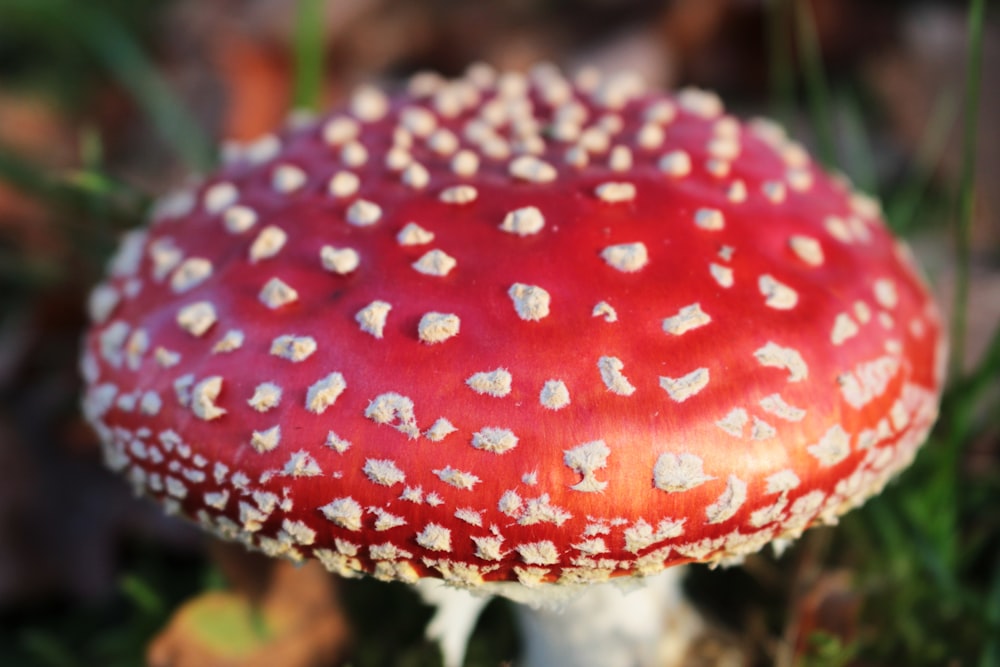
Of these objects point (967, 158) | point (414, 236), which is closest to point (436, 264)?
point (414, 236)

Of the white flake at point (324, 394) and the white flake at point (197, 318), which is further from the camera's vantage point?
the white flake at point (197, 318)

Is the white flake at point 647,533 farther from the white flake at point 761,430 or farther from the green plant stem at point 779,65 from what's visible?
the green plant stem at point 779,65

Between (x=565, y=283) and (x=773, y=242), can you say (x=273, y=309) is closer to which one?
(x=565, y=283)

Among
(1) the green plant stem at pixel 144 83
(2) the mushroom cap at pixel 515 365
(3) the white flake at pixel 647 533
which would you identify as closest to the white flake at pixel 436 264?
(2) the mushroom cap at pixel 515 365

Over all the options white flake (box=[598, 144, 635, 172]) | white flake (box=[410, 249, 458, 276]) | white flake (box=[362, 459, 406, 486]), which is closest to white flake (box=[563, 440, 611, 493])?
white flake (box=[362, 459, 406, 486])

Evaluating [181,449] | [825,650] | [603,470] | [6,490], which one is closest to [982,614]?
[825,650]

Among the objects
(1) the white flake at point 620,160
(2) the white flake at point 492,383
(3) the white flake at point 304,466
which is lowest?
(3) the white flake at point 304,466
